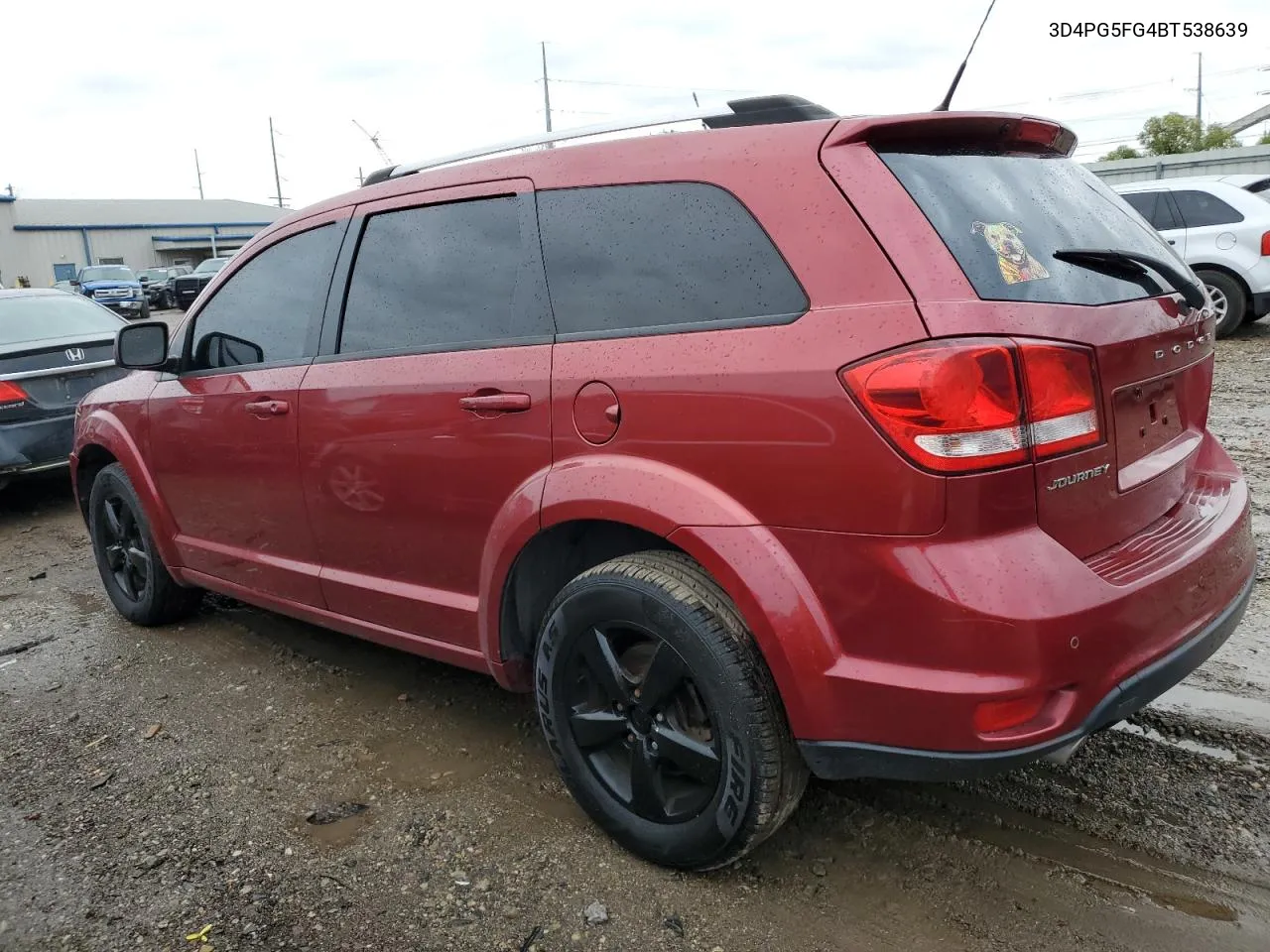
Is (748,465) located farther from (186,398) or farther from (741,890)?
(186,398)

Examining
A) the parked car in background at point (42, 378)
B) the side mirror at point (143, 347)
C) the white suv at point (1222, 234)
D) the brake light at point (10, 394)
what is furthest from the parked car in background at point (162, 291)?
the side mirror at point (143, 347)

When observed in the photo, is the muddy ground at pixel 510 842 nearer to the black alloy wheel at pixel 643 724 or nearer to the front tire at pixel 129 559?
the black alloy wheel at pixel 643 724

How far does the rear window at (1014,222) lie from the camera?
207 cm

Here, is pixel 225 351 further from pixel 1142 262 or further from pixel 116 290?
pixel 116 290

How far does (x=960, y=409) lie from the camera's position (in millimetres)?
1908

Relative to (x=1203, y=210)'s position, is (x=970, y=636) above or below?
→ below

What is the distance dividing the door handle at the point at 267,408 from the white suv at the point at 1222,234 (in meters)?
9.46

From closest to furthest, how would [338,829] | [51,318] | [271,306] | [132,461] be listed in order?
[338,829] < [271,306] < [132,461] < [51,318]

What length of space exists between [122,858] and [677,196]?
2.34 m

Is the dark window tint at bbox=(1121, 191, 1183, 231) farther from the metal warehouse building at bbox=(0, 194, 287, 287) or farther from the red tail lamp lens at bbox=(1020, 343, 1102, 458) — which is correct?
the metal warehouse building at bbox=(0, 194, 287, 287)

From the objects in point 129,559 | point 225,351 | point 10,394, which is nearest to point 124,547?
point 129,559

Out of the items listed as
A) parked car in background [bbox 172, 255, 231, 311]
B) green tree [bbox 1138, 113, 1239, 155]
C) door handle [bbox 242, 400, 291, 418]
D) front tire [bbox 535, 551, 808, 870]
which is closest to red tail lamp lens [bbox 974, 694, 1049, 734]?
front tire [bbox 535, 551, 808, 870]

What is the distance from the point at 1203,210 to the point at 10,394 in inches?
431

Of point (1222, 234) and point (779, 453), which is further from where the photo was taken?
point (1222, 234)
